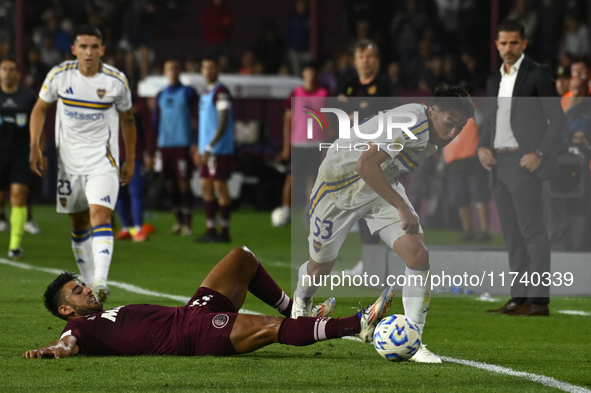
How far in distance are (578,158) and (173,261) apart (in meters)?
4.44

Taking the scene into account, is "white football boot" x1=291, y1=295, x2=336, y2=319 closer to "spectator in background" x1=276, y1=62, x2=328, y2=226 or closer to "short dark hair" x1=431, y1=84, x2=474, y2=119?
"short dark hair" x1=431, y1=84, x2=474, y2=119

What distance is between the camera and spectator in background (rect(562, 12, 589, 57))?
17828mm

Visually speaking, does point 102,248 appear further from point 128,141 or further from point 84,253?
point 128,141

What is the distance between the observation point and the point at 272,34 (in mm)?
20672

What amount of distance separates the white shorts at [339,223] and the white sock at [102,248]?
1.97m

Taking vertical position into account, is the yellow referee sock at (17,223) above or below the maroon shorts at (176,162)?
below

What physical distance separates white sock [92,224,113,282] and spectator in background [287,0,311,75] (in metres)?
13.5

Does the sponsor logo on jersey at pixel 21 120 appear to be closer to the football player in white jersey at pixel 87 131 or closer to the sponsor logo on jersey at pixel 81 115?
the football player in white jersey at pixel 87 131

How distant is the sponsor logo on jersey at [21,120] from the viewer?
11.0 meters

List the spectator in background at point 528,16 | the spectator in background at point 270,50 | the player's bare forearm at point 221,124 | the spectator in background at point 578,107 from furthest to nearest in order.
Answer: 1. the spectator in background at point 270,50
2. the spectator in background at point 528,16
3. the player's bare forearm at point 221,124
4. the spectator in background at point 578,107

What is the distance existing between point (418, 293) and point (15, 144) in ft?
22.2

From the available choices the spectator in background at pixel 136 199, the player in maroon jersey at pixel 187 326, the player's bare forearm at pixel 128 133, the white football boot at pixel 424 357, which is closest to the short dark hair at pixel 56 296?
the player in maroon jersey at pixel 187 326

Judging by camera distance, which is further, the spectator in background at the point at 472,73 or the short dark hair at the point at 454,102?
the spectator in background at the point at 472,73

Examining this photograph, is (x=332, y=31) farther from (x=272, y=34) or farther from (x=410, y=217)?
(x=410, y=217)
